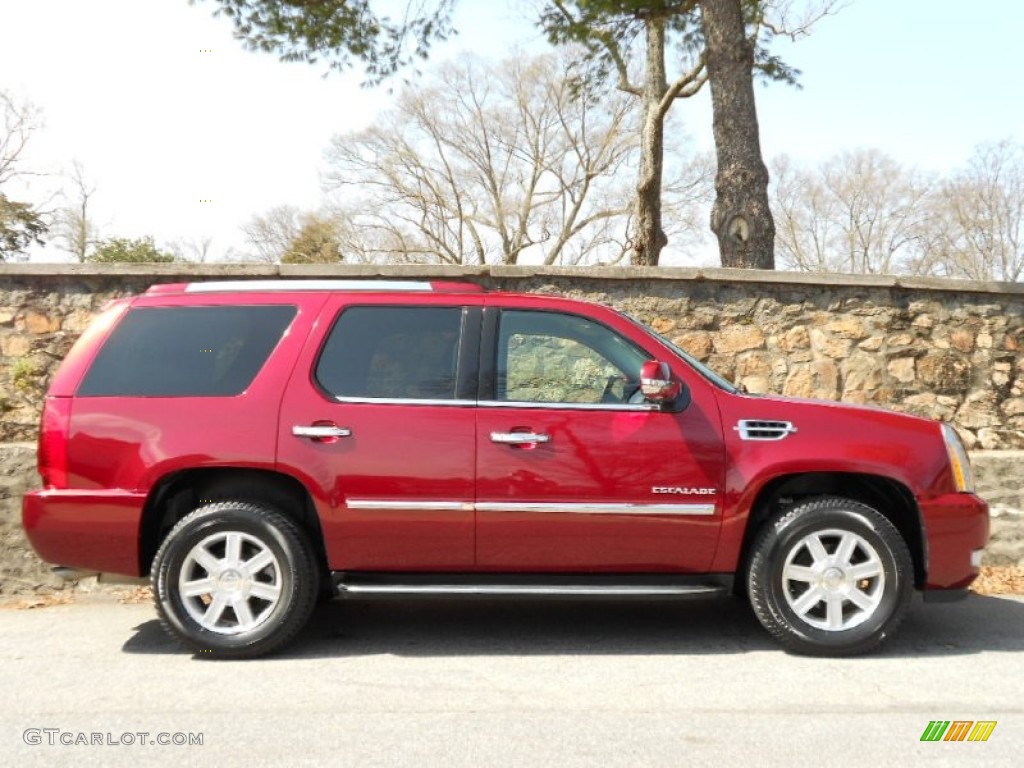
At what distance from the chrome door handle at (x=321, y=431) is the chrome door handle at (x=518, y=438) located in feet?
2.41

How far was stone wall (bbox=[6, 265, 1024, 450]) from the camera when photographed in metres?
8.51

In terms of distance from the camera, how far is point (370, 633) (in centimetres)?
574

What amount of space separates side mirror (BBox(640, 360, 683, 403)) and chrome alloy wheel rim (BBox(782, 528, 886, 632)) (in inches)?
39.9

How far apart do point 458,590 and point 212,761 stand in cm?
165

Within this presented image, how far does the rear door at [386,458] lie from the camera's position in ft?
16.8

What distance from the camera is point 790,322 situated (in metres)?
9.05

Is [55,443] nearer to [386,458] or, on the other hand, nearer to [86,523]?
[86,523]

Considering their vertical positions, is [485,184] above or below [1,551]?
above

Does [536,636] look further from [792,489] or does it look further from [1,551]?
[1,551]

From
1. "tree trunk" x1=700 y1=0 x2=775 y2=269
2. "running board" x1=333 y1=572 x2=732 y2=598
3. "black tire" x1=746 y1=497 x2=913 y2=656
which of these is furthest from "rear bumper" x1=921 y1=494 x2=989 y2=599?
"tree trunk" x1=700 y1=0 x2=775 y2=269

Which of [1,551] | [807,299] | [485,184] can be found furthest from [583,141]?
[1,551]

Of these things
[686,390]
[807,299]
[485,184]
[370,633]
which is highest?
[485,184]

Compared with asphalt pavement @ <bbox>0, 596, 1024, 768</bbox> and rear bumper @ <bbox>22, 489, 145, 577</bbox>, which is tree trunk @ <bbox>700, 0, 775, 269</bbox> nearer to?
asphalt pavement @ <bbox>0, 596, 1024, 768</bbox>

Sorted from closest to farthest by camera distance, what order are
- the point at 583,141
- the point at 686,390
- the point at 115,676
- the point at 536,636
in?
the point at 115,676 < the point at 686,390 < the point at 536,636 < the point at 583,141
